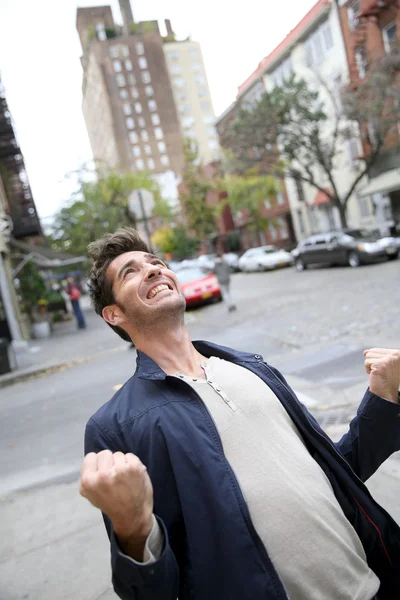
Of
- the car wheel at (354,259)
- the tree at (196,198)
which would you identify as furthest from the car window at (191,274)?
the tree at (196,198)

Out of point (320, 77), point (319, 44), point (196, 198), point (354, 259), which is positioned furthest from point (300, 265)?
point (196, 198)

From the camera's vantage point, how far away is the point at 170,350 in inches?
76.7

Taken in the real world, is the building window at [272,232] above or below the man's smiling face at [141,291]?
below

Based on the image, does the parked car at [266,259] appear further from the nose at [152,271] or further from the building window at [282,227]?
the nose at [152,271]

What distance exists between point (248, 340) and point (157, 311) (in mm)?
8653

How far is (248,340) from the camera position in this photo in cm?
1048

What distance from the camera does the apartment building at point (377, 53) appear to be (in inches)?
1009

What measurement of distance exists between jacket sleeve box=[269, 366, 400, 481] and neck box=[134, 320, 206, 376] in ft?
1.02

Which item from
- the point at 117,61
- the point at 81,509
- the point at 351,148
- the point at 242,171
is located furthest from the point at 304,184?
the point at 117,61

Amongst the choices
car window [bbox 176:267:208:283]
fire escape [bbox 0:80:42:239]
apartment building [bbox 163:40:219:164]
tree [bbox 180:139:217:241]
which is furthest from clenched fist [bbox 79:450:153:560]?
apartment building [bbox 163:40:219:164]

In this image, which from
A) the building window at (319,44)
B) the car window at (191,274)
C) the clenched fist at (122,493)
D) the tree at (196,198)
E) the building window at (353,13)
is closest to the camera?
the clenched fist at (122,493)

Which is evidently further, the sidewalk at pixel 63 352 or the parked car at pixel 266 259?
the parked car at pixel 266 259

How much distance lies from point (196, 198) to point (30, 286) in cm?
3524

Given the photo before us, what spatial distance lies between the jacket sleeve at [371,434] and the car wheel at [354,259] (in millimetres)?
19561
